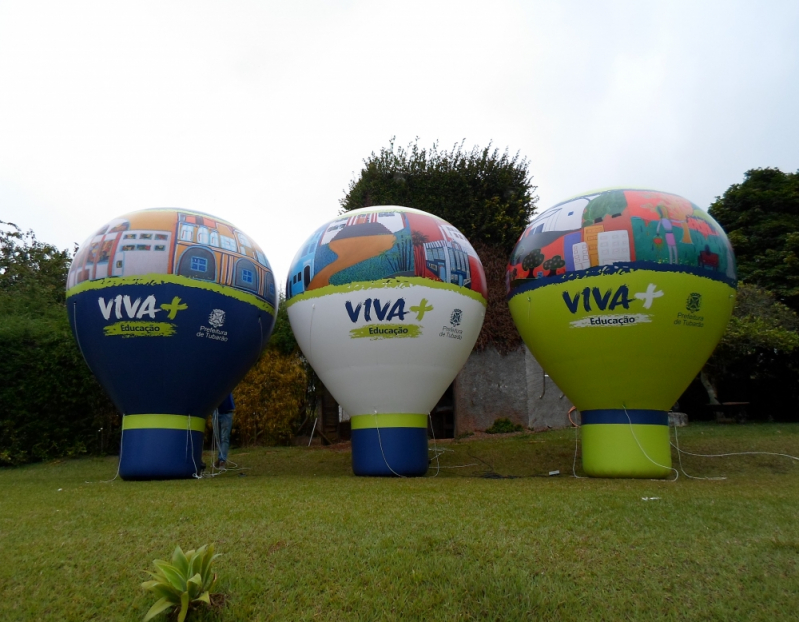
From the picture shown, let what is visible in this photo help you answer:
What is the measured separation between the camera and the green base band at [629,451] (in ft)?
27.7

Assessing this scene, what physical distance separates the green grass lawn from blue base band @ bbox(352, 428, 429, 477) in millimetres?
1900

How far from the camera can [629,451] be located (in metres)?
8.47

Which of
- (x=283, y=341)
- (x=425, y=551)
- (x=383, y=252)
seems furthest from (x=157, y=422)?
(x=283, y=341)

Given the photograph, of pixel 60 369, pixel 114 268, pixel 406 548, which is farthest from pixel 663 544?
pixel 60 369

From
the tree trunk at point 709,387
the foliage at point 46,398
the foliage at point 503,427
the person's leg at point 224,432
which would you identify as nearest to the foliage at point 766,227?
the tree trunk at point 709,387

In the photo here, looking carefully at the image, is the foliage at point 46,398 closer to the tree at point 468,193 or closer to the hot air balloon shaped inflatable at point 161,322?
the hot air balloon shaped inflatable at point 161,322

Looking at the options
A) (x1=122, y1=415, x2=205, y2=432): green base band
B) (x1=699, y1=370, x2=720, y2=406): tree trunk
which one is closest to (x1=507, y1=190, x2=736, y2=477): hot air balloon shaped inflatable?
(x1=122, y1=415, x2=205, y2=432): green base band

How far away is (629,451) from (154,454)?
6697 mm

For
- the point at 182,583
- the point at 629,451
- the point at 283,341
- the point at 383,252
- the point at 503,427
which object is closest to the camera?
the point at 182,583

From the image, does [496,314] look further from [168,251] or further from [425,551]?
[425,551]

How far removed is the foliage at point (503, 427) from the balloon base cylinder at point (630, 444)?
7212 millimetres

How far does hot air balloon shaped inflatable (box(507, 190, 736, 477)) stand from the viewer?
8242 millimetres

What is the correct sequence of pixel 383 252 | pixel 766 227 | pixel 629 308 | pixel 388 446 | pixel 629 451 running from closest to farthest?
1. pixel 629 308
2. pixel 629 451
3. pixel 383 252
4. pixel 388 446
5. pixel 766 227

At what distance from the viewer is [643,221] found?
8383 mm
